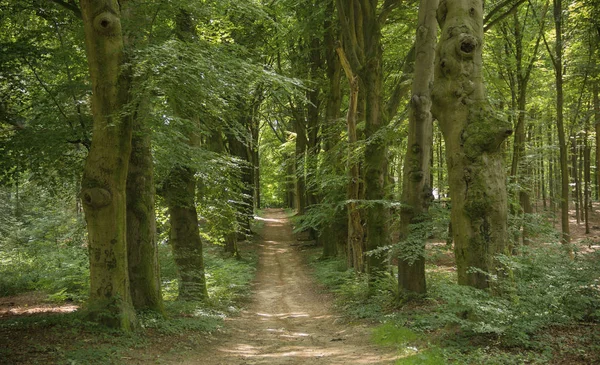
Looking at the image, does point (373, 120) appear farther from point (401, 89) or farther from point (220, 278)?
point (220, 278)

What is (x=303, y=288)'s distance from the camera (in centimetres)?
1853

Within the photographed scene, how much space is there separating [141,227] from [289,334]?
4100 millimetres

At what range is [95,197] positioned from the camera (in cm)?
823

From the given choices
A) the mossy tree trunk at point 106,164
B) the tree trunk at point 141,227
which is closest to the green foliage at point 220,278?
the tree trunk at point 141,227

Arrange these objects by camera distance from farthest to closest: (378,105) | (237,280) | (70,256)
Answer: (237,280) → (70,256) → (378,105)

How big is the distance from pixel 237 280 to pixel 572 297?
13.0 meters

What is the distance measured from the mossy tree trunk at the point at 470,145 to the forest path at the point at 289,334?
7.01ft

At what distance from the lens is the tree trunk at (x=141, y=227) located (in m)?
9.84

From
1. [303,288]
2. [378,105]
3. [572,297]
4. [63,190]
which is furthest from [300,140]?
[572,297]

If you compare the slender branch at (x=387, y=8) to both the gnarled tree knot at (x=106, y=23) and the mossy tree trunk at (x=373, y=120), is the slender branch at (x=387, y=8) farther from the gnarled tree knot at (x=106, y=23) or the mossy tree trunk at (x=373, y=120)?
the gnarled tree knot at (x=106, y=23)

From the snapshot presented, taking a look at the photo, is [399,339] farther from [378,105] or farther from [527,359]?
[378,105]

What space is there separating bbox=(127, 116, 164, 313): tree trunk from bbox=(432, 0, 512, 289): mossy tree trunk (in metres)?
5.82

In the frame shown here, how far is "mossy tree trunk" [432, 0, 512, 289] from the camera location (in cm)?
699

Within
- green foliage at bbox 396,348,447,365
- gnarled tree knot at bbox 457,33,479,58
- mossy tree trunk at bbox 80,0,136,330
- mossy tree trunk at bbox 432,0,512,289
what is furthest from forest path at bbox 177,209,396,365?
gnarled tree knot at bbox 457,33,479,58
